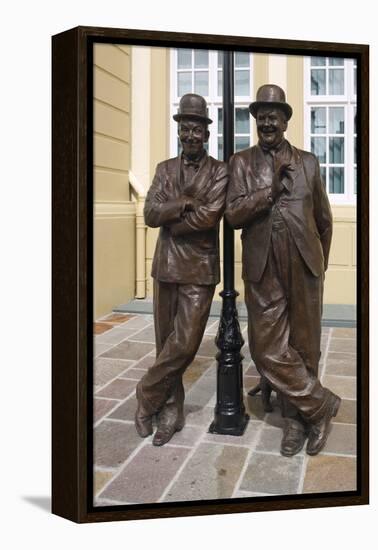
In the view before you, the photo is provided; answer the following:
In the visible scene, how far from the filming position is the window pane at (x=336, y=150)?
177 inches

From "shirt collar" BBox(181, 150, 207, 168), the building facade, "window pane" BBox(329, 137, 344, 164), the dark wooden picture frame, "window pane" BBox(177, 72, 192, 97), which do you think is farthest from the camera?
"window pane" BBox(329, 137, 344, 164)

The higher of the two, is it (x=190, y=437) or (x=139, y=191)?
(x=139, y=191)

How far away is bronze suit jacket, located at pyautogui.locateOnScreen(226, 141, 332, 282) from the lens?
14.2ft

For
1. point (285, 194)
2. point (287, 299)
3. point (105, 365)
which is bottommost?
point (105, 365)

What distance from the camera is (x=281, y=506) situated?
14.1ft

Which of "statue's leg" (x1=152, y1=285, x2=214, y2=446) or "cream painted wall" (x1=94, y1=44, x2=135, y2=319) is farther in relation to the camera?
"statue's leg" (x1=152, y1=285, x2=214, y2=446)

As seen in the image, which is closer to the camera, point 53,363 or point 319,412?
point 53,363

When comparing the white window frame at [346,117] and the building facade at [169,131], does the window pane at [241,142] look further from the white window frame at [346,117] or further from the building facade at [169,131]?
the white window frame at [346,117]

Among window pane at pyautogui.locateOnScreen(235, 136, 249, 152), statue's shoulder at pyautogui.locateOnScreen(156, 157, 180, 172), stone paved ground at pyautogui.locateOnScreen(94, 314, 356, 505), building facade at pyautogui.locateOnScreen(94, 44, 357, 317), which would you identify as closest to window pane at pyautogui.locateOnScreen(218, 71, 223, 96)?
building facade at pyautogui.locateOnScreen(94, 44, 357, 317)

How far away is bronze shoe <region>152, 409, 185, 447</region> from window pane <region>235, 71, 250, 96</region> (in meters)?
Result: 1.62

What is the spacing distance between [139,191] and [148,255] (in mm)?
319

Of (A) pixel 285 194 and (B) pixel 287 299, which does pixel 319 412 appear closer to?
(B) pixel 287 299

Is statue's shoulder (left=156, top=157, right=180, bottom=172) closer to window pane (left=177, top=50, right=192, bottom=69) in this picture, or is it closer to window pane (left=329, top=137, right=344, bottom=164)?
window pane (left=177, top=50, right=192, bottom=69)

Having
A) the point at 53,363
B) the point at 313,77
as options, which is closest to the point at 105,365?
the point at 53,363
